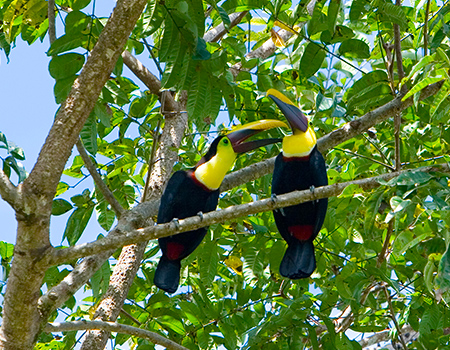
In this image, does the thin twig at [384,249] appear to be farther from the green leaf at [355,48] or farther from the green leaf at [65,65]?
the green leaf at [65,65]

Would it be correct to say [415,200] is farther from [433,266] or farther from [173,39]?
[173,39]

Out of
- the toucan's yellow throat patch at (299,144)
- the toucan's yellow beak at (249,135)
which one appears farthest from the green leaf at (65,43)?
the toucan's yellow throat patch at (299,144)

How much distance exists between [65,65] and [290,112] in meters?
1.53

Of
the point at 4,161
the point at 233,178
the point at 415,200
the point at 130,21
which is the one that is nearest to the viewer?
the point at 415,200

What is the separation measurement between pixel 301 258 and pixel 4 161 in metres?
1.91

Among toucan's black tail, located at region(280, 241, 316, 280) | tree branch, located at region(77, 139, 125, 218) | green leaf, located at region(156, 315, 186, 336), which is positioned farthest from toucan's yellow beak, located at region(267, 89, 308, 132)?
green leaf, located at region(156, 315, 186, 336)

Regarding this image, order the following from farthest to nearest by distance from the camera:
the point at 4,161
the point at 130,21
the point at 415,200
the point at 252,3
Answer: the point at 252,3 < the point at 4,161 < the point at 130,21 < the point at 415,200

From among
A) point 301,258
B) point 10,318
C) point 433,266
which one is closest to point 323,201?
point 301,258

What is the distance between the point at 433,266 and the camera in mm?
2889

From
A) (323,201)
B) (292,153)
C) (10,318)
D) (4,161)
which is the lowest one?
(10,318)

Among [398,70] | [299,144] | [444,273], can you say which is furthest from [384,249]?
[444,273]

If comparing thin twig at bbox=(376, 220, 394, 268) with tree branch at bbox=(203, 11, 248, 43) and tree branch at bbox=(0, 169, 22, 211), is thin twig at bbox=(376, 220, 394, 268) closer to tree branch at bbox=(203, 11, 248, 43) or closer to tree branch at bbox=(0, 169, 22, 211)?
tree branch at bbox=(203, 11, 248, 43)

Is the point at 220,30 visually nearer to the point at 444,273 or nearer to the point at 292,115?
the point at 292,115

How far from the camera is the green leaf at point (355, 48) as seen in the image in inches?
154
